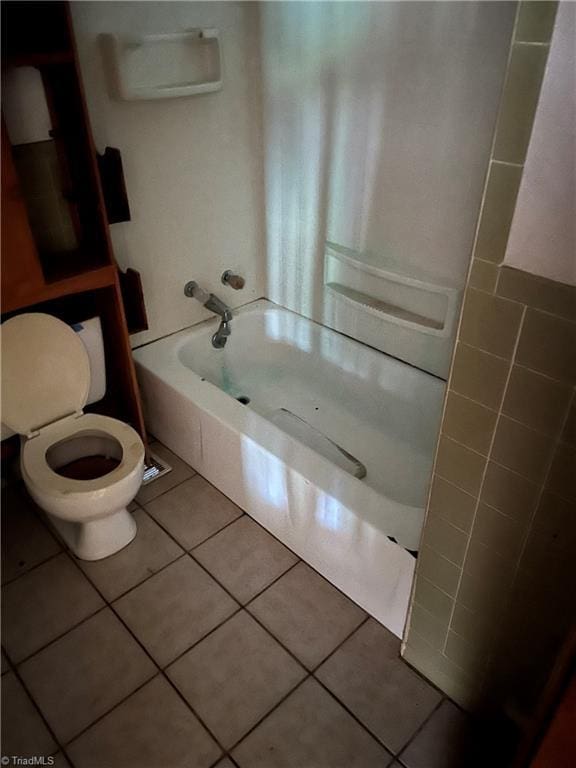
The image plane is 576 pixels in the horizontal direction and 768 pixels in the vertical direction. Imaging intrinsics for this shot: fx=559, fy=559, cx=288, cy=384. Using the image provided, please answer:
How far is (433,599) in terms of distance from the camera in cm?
145

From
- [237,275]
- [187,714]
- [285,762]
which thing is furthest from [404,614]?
[237,275]

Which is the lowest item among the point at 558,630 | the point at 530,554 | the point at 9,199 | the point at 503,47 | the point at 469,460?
the point at 558,630

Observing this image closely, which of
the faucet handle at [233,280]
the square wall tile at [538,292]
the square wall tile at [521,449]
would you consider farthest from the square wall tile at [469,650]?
the faucet handle at [233,280]

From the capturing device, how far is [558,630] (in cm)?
121

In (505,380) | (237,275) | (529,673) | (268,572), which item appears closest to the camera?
(505,380)

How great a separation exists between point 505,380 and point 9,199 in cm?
133

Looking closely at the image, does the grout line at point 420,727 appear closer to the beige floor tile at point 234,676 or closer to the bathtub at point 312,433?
the bathtub at point 312,433

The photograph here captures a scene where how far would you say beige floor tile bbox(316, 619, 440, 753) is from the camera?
150cm

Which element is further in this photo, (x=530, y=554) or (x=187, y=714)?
(x=187, y=714)

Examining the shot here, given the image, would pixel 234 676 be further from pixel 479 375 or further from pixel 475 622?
pixel 479 375

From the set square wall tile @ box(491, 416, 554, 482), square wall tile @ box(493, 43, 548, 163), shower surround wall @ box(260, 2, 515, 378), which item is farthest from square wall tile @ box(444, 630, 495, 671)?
square wall tile @ box(493, 43, 548, 163)

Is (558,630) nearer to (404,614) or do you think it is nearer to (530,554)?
(530,554)

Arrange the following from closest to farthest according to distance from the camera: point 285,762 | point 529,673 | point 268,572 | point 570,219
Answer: point 570,219
point 529,673
point 285,762
point 268,572

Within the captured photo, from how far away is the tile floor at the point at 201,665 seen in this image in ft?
4.75
